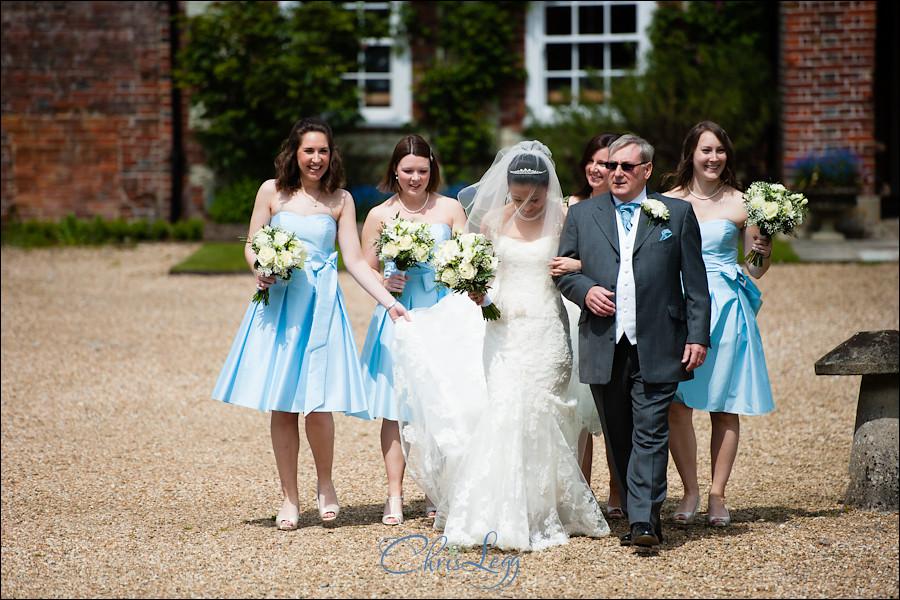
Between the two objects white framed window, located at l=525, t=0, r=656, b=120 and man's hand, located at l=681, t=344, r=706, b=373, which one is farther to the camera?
white framed window, located at l=525, t=0, r=656, b=120

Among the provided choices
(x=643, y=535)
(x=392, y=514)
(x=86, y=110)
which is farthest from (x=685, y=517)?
(x=86, y=110)

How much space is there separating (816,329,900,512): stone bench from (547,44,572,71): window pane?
10574 mm

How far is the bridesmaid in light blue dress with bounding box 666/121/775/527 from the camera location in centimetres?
457

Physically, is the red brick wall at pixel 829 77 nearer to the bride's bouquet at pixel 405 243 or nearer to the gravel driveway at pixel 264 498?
the gravel driveway at pixel 264 498

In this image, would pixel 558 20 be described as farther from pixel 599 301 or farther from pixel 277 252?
pixel 599 301

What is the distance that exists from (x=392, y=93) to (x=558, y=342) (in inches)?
445

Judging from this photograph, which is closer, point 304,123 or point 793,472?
point 304,123

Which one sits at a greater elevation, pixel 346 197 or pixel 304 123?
pixel 304 123

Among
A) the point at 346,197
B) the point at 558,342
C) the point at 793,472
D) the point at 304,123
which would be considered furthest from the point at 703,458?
the point at 304,123

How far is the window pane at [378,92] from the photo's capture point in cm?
1510

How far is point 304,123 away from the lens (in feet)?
15.5

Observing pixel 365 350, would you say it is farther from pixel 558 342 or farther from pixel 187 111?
pixel 187 111

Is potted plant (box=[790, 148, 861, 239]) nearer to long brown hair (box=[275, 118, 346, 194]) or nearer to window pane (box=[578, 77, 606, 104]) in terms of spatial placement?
window pane (box=[578, 77, 606, 104])

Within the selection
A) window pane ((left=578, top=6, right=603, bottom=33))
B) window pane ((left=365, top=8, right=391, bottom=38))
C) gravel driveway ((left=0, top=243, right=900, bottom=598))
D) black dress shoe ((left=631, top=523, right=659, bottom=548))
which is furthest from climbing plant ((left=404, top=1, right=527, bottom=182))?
black dress shoe ((left=631, top=523, right=659, bottom=548))
